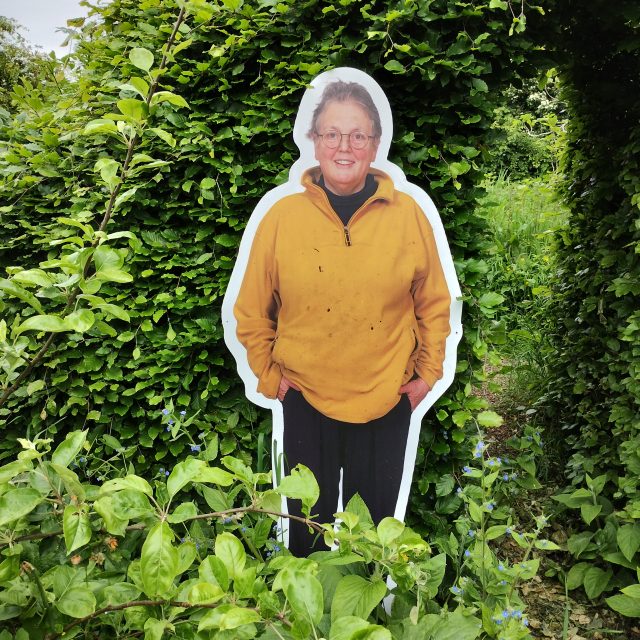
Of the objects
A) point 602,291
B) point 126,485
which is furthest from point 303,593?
point 602,291

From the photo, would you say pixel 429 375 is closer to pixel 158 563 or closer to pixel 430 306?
pixel 430 306

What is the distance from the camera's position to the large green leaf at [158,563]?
81 centimetres

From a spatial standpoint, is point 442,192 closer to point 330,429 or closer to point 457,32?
point 457,32

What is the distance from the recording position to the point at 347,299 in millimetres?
1942

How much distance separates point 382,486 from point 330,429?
0.32 m

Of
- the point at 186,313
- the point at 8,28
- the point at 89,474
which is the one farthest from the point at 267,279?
the point at 8,28

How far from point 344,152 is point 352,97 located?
0.20 m

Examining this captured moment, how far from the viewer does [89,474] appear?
6.90ft

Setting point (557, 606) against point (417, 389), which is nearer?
point (417, 389)

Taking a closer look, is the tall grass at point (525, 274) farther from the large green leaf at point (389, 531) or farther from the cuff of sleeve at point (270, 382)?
the large green leaf at point (389, 531)

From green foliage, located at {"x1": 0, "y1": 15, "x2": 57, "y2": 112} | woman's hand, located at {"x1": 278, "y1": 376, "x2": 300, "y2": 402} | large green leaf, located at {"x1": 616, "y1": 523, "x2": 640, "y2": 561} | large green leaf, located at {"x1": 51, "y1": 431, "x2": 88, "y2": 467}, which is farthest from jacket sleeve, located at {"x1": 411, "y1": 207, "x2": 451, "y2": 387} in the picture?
green foliage, located at {"x1": 0, "y1": 15, "x2": 57, "y2": 112}

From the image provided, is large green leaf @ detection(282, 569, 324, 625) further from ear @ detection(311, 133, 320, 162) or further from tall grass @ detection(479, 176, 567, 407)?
tall grass @ detection(479, 176, 567, 407)

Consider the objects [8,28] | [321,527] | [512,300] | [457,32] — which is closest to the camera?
[321,527]

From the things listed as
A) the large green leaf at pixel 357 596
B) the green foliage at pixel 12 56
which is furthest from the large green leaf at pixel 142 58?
the green foliage at pixel 12 56
